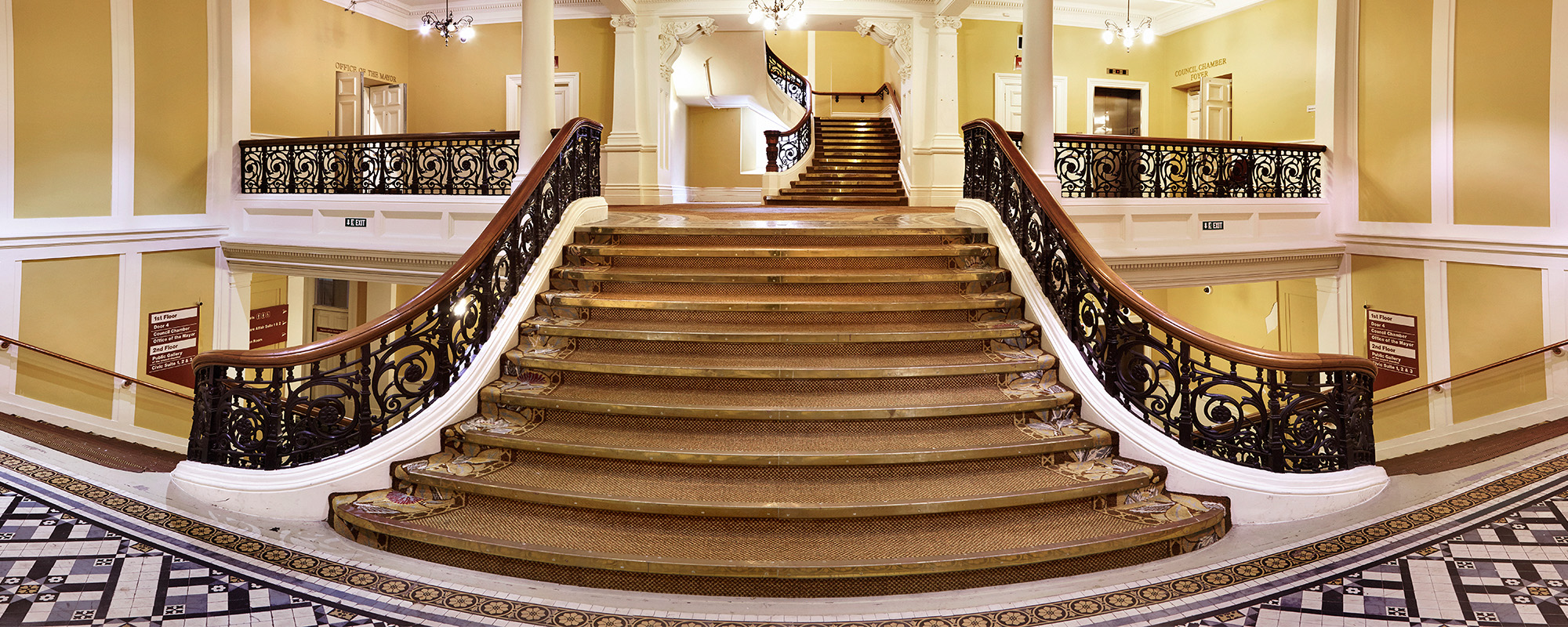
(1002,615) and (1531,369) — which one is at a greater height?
(1531,369)

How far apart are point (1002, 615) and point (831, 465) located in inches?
34.1

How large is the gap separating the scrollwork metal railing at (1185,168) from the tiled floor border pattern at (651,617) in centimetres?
460

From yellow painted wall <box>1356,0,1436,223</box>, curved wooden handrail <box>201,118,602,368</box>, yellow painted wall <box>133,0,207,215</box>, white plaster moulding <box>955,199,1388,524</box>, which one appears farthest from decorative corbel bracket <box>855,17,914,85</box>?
white plaster moulding <box>955,199,1388,524</box>

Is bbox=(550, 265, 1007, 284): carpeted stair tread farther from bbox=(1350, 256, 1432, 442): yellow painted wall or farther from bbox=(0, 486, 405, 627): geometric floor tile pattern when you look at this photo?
bbox=(1350, 256, 1432, 442): yellow painted wall

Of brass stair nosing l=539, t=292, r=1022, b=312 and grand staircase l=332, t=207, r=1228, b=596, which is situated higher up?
brass stair nosing l=539, t=292, r=1022, b=312

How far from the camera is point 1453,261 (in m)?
7.30

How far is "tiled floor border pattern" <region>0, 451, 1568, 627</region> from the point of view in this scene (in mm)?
2227

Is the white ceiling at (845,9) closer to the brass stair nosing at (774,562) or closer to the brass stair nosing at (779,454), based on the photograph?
the brass stair nosing at (779,454)

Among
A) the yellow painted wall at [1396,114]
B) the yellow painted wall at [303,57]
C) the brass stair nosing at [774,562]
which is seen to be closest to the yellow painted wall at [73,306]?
the yellow painted wall at [303,57]

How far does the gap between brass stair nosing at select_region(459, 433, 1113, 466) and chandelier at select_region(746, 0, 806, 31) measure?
6552 millimetres

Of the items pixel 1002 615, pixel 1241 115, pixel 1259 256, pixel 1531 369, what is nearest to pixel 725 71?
pixel 1241 115

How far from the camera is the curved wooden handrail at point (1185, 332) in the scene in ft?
9.73

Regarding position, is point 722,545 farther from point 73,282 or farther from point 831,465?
point 73,282

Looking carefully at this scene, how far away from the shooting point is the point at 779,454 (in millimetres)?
2922
